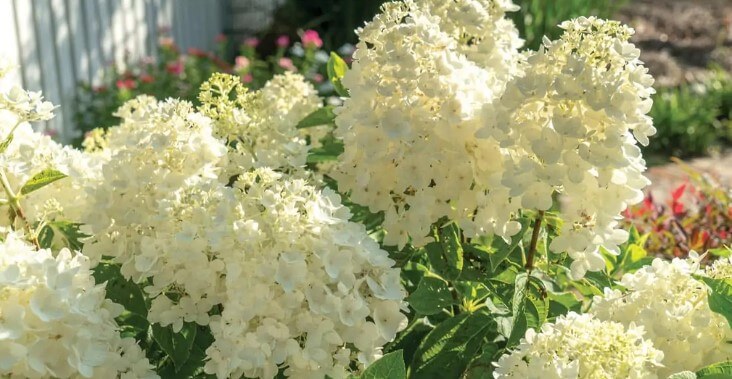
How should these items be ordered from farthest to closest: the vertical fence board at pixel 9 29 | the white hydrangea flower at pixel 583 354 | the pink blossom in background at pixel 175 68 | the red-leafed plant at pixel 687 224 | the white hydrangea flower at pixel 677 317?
the pink blossom in background at pixel 175 68
the vertical fence board at pixel 9 29
the red-leafed plant at pixel 687 224
the white hydrangea flower at pixel 677 317
the white hydrangea flower at pixel 583 354

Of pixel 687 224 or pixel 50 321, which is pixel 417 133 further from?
pixel 687 224

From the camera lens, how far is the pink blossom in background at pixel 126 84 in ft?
15.4

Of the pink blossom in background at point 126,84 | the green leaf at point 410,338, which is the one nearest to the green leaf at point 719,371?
the green leaf at point 410,338

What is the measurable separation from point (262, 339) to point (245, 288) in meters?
0.07

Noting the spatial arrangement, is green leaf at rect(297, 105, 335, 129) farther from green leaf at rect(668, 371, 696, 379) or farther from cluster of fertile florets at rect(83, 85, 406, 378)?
green leaf at rect(668, 371, 696, 379)

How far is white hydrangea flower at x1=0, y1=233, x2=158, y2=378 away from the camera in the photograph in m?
1.19

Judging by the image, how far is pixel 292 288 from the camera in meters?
1.24

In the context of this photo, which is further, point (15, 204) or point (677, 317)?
point (15, 204)

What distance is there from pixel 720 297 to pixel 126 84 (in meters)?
3.95

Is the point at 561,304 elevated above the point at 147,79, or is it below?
above

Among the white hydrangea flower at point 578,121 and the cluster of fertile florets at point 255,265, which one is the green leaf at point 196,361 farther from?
the white hydrangea flower at point 578,121

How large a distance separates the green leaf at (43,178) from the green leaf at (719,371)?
996 millimetres

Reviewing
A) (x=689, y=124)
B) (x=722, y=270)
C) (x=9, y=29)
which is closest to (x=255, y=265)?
(x=722, y=270)

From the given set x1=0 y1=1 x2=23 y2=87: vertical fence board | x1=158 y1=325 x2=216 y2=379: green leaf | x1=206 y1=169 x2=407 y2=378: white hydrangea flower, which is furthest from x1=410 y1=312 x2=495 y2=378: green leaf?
x1=0 y1=1 x2=23 y2=87: vertical fence board
